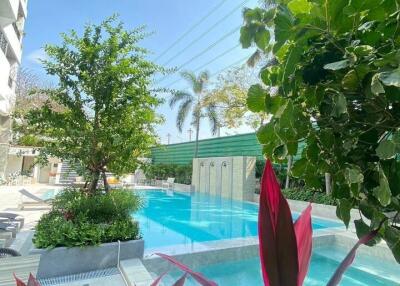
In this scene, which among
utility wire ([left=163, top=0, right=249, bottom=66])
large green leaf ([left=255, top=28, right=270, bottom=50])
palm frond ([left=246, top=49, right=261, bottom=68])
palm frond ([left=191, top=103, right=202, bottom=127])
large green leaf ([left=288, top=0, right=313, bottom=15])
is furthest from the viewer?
palm frond ([left=191, top=103, right=202, bottom=127])

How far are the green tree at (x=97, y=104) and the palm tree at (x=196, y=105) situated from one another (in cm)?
1373

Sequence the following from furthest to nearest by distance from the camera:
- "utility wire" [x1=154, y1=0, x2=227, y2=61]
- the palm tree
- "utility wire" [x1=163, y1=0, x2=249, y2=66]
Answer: the palm tree, "utility wire" [x1=154, y1=0, x2=227, y2=61], "utility wire" [x1=163, y1=0, x2=249, y2=66]

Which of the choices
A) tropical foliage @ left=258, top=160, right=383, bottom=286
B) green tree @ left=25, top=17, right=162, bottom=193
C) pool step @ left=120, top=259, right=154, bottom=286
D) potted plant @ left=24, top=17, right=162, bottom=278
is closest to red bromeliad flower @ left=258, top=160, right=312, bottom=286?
tropical foliage @ left=258, top=160, right=383, bottom=286

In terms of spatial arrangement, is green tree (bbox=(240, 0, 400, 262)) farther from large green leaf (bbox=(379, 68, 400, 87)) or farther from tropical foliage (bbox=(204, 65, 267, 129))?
tropical foliage (bbox=(204, 65, 267, 129))

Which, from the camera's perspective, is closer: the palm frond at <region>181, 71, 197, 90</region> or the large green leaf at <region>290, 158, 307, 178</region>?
the large green leaf at <region>290, 158, 307, 178</region>

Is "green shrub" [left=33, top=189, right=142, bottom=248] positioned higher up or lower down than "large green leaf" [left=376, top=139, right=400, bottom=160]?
lower down

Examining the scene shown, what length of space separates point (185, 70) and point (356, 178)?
22.5 meters

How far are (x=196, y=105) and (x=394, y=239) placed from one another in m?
21.7

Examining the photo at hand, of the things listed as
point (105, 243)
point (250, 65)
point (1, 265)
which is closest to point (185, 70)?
point (250, 65)

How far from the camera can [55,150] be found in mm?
5680

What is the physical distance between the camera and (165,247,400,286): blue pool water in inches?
210

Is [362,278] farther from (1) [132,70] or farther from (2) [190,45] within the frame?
(2) [190,45]

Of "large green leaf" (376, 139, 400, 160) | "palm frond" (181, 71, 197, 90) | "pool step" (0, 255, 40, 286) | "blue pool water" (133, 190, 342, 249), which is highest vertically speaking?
"palm frond" (181, 71, 197, 90)

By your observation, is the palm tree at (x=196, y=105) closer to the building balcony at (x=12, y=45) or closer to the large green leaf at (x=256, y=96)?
Result: the building balcony at (x=12, y=45)
